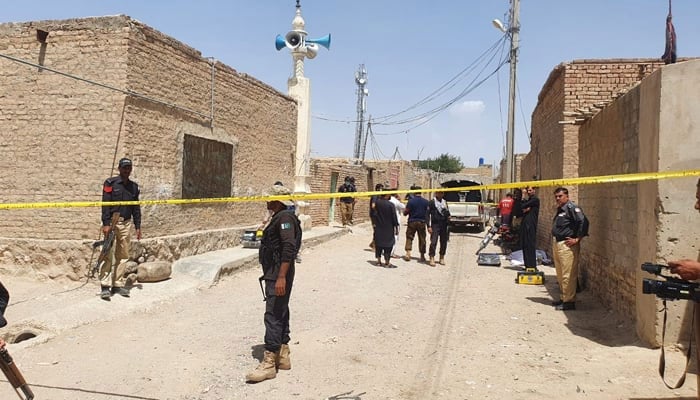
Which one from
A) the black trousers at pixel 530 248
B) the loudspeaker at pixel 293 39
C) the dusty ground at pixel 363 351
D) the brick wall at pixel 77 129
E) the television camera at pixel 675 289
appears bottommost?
the dusty ground at pixel 363 351

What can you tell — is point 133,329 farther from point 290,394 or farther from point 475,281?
point 475,281

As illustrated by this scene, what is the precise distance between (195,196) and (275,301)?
5761mm

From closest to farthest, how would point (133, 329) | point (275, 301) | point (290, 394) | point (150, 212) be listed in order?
point (290, 394) → point (275, 301) → point (133, 329) → point (150, 212)

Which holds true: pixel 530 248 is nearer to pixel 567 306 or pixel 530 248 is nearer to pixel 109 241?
pixel 567 306

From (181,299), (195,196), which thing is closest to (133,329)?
(181,299)

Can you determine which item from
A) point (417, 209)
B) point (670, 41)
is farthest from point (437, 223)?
point (670, 41)

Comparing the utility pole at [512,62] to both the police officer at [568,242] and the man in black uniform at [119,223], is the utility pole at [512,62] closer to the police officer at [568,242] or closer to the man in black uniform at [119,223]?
the police officer at [568,242]

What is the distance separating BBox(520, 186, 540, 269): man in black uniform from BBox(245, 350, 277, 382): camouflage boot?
6.17 meters

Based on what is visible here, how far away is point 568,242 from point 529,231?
2.51m

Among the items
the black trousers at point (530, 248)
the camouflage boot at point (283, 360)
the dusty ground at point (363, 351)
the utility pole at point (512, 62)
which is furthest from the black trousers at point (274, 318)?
the utility pole at point (512, 62)

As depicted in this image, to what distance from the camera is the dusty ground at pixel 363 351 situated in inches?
158

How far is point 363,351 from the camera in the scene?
5.04m

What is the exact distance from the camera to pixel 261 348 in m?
5.11

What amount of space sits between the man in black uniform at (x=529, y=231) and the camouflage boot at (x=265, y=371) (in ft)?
20.3
